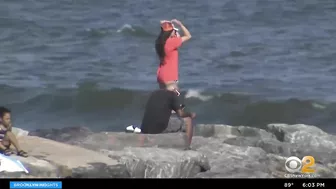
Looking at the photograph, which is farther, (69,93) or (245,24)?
(245,24)

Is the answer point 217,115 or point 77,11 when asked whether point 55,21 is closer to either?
point 77,11

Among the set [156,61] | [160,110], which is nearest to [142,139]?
[160,110]

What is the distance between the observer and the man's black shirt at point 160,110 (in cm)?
→ 1160

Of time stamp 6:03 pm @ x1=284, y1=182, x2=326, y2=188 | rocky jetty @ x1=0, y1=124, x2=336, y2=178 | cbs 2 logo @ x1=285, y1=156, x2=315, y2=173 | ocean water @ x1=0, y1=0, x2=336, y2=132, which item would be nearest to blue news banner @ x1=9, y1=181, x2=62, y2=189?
rocky jetty @ x1=0, y1=124, x2=336, y2=178

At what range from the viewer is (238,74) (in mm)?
23156

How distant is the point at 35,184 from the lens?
839 centimetres

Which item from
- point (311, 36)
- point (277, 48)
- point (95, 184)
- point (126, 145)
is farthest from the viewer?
point (311, 36)

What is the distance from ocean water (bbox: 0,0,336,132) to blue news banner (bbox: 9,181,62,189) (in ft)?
29.0

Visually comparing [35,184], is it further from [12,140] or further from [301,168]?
[301,168]

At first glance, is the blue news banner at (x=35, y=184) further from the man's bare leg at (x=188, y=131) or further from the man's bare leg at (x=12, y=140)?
the man's bare leg at (x=188, y=131)

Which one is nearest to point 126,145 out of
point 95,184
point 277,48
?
point 95,184

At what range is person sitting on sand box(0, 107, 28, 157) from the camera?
9.74 meters

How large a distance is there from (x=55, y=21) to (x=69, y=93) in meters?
11.6

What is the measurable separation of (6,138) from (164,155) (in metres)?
1.78
